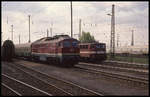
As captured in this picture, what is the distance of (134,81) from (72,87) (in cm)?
408

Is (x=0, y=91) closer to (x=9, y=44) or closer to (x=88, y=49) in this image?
(x=88, y=49)

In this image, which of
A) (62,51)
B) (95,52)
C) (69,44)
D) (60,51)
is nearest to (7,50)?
(95,52)

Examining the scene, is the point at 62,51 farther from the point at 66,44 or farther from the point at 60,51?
the point at 66,44

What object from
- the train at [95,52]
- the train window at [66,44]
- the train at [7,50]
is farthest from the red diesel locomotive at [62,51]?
the train at [7,50]

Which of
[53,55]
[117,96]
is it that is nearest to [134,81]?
[117,96]

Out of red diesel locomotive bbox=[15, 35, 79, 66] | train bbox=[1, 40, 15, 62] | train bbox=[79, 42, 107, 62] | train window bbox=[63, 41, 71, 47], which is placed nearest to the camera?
red diesel locomotive bbox=[15, 35, 79, 66]

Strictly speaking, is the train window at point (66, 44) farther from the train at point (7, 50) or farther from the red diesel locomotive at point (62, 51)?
the train at point (7, 50)

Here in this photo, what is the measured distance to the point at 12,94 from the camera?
13734 mm

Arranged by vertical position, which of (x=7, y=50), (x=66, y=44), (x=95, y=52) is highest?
(x=66, y=44)

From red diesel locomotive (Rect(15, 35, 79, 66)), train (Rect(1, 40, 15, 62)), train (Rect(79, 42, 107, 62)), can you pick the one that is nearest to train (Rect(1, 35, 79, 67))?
red diesel locomotive (Rect(15, 35, 79, 66))

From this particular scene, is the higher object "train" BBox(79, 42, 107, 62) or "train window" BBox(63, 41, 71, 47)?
"train window" BBox(63, 41, 71, 47)

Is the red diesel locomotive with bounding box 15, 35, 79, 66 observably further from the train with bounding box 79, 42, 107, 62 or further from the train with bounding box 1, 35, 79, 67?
the train with bounding box 79, 42, 107, 62

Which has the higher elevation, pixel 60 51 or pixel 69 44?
pixel 69 44

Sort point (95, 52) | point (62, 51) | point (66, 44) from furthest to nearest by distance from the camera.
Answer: point (95, 52)
point (66, 44)
point (62, 51)
